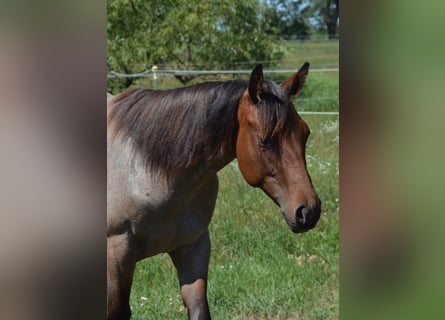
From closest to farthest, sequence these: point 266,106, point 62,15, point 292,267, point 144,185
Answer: point 62,15 → point 266,106 → point 144,185 → point 292,267

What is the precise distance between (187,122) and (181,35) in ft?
13.1

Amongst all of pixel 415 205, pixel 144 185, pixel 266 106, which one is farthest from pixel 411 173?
pixel 144 185

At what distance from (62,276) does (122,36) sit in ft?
16.1

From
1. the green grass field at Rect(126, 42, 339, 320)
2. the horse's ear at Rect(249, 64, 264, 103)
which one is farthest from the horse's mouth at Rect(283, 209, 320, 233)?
the green grass field at Rect(126, 42, 339, 320)

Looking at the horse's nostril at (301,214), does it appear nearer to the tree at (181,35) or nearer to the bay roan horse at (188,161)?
the bay roan horse at (188,161)

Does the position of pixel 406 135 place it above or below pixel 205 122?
above

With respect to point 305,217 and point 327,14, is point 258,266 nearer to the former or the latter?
point 305,217

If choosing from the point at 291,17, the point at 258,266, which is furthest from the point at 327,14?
the point at 258,266

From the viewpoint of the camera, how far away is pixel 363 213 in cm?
115

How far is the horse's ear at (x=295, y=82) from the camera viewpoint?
6.87ft

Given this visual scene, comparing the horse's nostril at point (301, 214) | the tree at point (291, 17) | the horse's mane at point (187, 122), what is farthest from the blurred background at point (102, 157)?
the tree at point (291, 17)

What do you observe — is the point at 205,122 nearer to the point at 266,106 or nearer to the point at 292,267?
the point at 266,106

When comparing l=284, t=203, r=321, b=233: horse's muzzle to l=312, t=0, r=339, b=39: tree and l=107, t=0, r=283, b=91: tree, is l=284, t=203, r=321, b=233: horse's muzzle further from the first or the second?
l=312, t=0, r=339, b=39: tree

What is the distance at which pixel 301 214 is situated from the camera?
1.93 m
